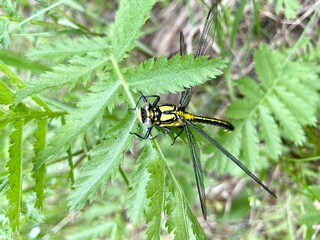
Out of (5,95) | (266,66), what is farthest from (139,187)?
(266,66)

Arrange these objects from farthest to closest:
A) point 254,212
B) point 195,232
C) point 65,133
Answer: point 254,212 < point 65,133 < point 195,232

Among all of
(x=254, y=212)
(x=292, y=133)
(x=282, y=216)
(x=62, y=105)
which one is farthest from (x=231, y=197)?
(x=62, y=105)

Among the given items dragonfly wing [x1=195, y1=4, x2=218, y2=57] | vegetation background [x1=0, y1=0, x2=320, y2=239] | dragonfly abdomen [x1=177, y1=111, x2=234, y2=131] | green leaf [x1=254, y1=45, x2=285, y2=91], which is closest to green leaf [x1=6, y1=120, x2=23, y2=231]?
vegetation background [x1=0, y1=0, x2=320, y2=239]

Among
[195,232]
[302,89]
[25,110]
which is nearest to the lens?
[195,232]

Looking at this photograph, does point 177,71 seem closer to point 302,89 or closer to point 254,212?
point 302,89

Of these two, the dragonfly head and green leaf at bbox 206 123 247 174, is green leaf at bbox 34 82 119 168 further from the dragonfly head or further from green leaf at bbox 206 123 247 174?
green leaf at bbox 206 123 247 174

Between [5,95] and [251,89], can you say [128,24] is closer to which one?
[5,95]
